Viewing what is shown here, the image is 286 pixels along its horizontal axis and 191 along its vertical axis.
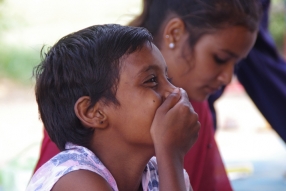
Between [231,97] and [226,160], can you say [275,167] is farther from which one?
[231,97]

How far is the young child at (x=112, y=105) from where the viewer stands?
4.60 ft

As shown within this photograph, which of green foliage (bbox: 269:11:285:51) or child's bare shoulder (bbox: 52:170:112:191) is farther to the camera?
green foliage (bbox: 269:11:285:51)

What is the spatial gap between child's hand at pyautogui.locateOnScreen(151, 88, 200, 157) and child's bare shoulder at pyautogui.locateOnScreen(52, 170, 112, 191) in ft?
0.56

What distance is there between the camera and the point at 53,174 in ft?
4.42

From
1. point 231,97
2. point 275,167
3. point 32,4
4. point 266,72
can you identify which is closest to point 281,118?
point 266,72

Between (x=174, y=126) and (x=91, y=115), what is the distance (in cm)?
22

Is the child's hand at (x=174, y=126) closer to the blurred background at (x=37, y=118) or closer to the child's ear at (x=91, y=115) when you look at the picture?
the child's ear at (x=91, y=115)

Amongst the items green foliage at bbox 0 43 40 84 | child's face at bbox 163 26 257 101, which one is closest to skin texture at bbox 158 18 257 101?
child's face at bbox 163 26 257 101

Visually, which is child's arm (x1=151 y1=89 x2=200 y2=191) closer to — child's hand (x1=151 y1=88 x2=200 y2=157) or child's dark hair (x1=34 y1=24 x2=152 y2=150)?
child's hand (x1=151 y1=88 x2=200 y2=157)

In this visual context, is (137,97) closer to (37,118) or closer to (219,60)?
(219,60)

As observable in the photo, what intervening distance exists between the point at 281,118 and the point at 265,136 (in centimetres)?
343

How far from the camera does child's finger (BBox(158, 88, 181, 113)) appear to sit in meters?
1.41

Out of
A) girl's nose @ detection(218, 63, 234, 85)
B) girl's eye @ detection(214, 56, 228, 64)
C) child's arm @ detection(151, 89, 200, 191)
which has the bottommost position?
girl's nose @ detection(218, 63, 234, 85)

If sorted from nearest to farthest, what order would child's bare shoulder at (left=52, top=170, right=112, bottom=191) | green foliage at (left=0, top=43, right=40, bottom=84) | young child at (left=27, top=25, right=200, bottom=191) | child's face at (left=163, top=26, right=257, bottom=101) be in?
1. child's bare shoulder at (left=52, top=170, right=112, bottom=191)
2. young child at (left=27, top=25, right=200, bottom=191)
3. child's face at (left=163, top=26, right=257, bottom=101)
4. green foliage at (left=0, top=43, right=40, bottom=84)
